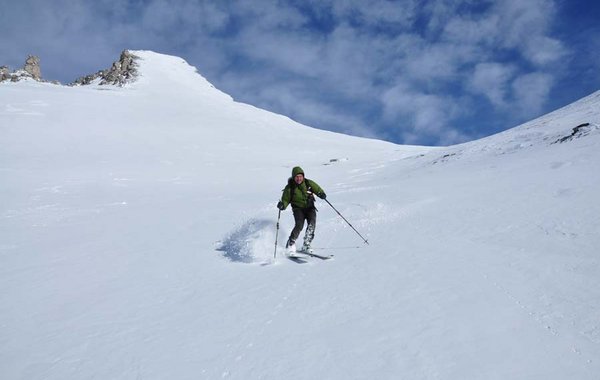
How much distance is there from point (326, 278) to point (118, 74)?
254 feet

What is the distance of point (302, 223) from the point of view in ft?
34.0

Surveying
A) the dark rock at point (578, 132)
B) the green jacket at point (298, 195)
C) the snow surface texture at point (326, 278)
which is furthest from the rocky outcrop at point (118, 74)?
the green jacket at point (298, 195)

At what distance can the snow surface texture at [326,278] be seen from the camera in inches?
207

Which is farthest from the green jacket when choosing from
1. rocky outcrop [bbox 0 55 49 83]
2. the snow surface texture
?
rocky outcrop [bbox 0 55 49 83]

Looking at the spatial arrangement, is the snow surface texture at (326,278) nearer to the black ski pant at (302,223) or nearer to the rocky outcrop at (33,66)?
the black ski pant at (302,223)

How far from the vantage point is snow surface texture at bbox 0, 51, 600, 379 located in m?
5.25

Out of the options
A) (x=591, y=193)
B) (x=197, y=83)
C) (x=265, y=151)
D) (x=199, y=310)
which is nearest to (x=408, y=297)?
(x=199, y=310)

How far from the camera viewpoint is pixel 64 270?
10008 millimetres

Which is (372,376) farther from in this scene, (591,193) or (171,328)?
(591,193)

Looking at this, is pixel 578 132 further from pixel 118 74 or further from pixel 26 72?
pixel 26 72

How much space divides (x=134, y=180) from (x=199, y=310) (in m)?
18.5

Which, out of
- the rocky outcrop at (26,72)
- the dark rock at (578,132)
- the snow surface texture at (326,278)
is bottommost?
the snow surface texture at (326,278)

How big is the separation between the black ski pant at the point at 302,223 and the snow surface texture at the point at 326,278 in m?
0.69

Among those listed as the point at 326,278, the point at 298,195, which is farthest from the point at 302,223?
the point at 326,278
